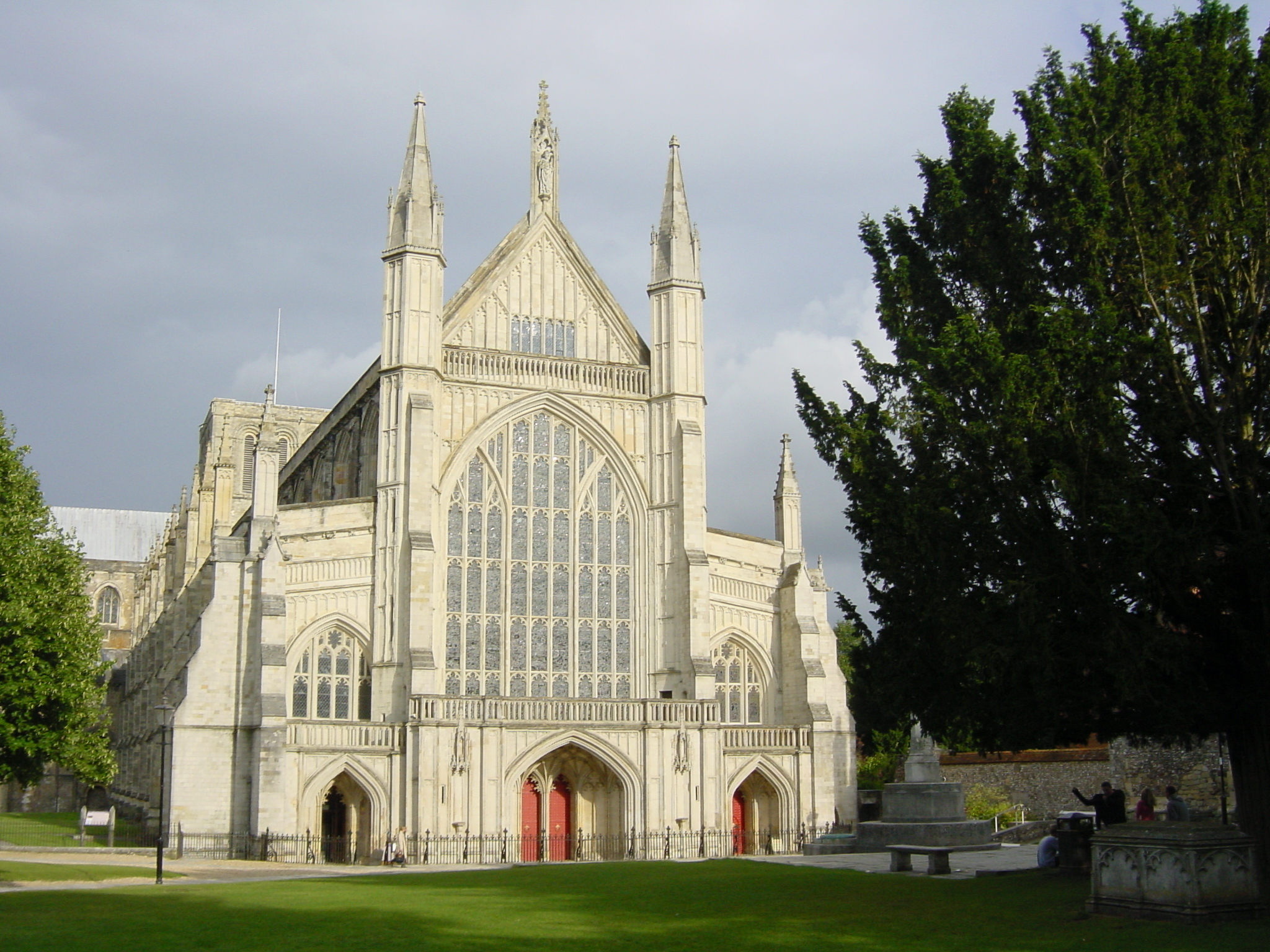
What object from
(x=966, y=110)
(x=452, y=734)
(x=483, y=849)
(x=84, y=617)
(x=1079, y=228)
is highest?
(x=966, y=110)

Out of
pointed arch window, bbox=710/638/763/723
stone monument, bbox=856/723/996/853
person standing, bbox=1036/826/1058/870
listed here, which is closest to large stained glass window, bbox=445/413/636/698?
pointed arch window, bbox=710/638/763/723

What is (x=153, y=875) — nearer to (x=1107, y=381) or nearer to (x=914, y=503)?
(x=914, y=503)

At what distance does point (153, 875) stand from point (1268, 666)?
23.2 metres

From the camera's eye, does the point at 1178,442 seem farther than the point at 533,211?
No

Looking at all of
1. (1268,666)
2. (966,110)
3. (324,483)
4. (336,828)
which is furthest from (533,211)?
(1268,666)

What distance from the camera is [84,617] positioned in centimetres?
3247

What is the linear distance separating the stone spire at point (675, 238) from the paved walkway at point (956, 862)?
19.2 metres

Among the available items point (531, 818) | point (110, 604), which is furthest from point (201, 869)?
point (110, 604)

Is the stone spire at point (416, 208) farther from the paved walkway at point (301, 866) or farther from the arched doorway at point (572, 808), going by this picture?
the paved walkway at point (301, 866)

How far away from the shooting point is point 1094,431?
18875mm

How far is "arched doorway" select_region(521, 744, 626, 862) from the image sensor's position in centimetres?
3828

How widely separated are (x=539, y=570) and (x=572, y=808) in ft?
23.8

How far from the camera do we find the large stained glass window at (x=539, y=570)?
132ft

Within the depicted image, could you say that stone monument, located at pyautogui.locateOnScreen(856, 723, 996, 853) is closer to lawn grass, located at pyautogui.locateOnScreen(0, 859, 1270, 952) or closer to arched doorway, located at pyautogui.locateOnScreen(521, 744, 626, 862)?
lawn grass, located at pyautogui.locateOnScreen(0, 859, 1270, 952)
